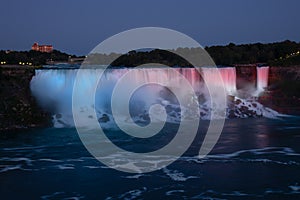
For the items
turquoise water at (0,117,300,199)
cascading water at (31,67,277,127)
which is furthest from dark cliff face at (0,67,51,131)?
turquoise water at (0,117,300,199)

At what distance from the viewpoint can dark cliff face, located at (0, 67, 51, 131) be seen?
825 inches

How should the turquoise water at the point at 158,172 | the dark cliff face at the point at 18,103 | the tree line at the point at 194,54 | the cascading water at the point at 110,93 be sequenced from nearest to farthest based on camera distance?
the turquoise water at the point at 158,172 → the dark cliff face at the point at 18,103 → the cascading water at the point at 110,93 → the tree line at the point at 194,54

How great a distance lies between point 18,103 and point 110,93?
5.74 metres

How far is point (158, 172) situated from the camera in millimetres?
12859

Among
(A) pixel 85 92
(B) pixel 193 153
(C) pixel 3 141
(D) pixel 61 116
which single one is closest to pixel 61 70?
(A) pixel 85 92

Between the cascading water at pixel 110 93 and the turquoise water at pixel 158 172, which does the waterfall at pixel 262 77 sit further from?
the turquoise water at pixel 158 172

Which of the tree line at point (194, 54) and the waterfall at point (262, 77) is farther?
the tree line at point (194, 54)

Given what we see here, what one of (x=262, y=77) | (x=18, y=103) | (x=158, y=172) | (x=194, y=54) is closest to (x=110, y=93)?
(x=18, y=103)

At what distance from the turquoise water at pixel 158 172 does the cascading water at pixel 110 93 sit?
16.6ft

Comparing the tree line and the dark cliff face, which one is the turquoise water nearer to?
the dark cliff face

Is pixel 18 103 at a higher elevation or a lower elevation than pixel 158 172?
higher

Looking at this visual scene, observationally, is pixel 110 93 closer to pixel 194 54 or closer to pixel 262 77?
pixel 262 77

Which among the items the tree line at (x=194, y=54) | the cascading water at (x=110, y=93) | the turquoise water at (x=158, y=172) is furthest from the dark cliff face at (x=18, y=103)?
the tree line at (x=194, y=54)

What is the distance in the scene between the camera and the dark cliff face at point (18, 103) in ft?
68.8
